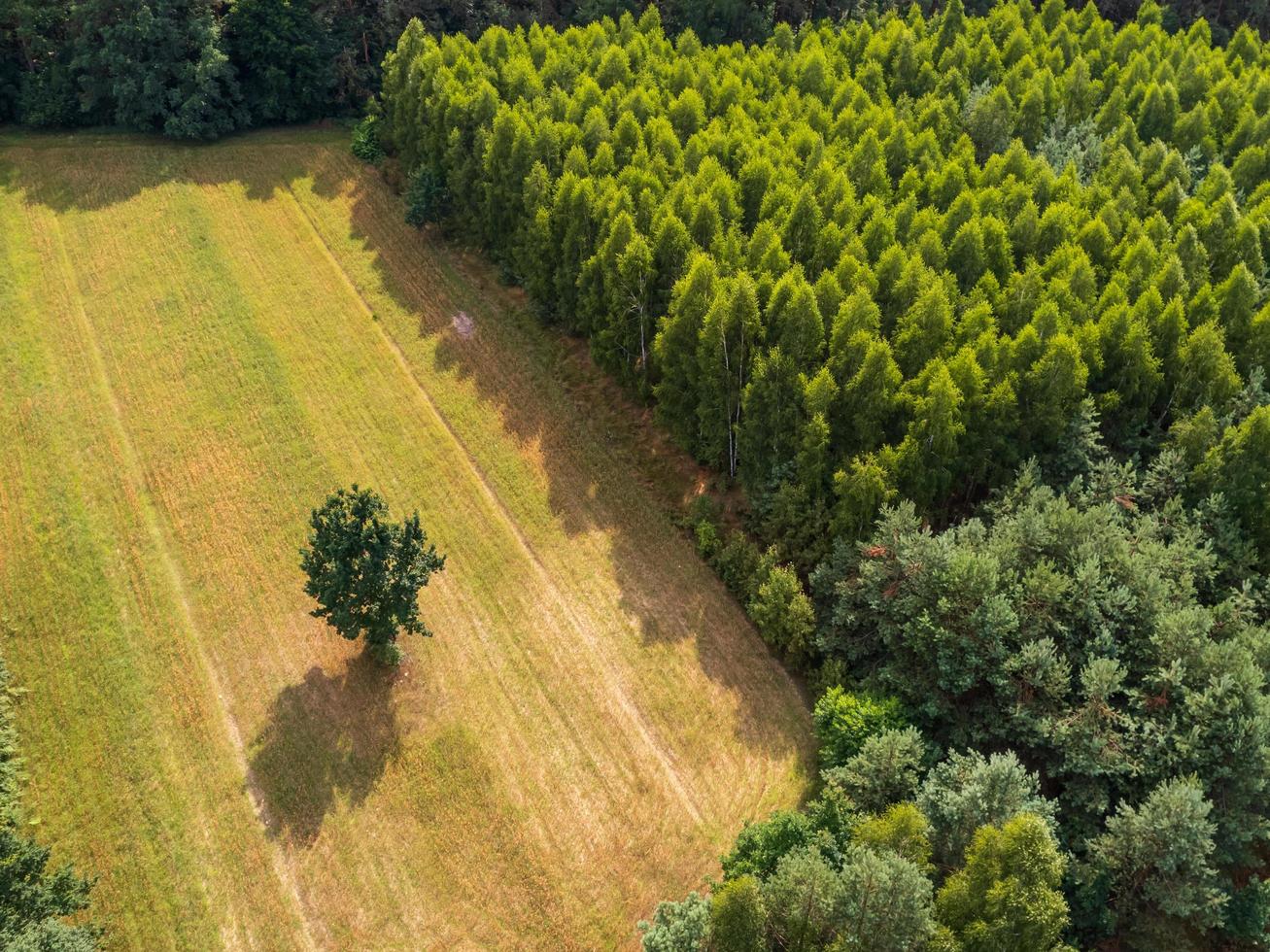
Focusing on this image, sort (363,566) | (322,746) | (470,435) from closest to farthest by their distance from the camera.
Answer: (363,566) < (322,746) < (470,435)

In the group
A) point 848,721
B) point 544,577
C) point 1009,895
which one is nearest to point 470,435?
point 544,577

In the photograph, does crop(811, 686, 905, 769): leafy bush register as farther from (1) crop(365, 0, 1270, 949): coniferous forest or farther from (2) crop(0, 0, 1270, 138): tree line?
(2) crop(0, 0, 1270, 138): tree line

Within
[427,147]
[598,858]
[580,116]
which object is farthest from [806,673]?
[427,147]

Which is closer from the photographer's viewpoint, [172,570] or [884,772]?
[884,772]

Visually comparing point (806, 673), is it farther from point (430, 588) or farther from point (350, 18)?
point (350, 18)

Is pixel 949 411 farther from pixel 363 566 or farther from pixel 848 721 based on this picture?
pixel 363 566

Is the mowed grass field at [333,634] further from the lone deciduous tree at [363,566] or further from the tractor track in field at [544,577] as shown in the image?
the lone deciduous tree at [363,566]
